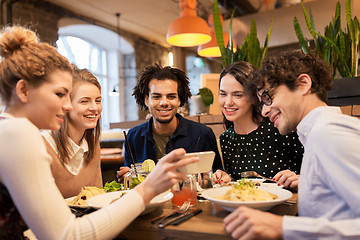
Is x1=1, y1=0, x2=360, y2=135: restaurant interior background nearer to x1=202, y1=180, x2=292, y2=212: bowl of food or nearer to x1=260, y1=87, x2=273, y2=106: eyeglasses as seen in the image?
x1=260, y1=87, x2=273, y2=106: eyeglasses

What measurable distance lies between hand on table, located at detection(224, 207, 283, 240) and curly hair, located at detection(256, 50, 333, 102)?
597 mm

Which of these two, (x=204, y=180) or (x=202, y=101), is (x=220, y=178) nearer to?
(x=204, y=180)

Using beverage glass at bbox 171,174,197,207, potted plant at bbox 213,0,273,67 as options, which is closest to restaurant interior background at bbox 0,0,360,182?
potted plant at bbox 213,0,273,67

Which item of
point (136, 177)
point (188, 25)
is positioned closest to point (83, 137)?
point (136, 177)

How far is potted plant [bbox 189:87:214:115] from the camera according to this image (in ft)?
11.3

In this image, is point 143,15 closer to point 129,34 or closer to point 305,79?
point 129,34

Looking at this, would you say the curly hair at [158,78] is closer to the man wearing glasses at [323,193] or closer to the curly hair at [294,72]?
the curly hair at [294,72]

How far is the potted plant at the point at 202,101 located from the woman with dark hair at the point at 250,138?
3.47 ft

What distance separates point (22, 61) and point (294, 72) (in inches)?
42.0

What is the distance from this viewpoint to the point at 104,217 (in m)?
0.99

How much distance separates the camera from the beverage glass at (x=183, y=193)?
130cm

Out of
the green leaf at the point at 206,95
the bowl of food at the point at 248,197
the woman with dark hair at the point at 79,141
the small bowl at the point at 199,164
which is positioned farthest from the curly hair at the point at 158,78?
the bowl of food at the point at 248,197

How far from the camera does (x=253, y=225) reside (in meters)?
0.91

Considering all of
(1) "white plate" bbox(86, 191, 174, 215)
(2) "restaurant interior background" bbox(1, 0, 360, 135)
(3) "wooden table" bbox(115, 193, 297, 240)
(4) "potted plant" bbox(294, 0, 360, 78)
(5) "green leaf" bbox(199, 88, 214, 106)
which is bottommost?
(3) "wooden table" bbox(115, 193, 297, 240)
